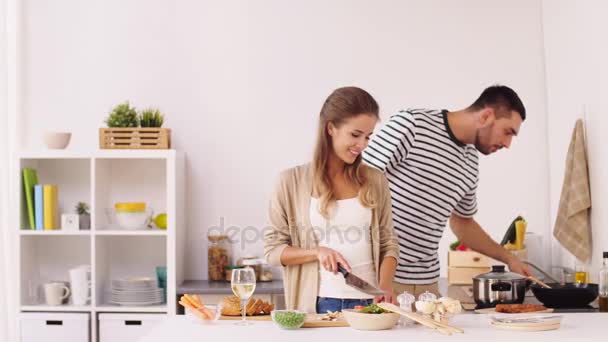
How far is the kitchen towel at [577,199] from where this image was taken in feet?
13.5

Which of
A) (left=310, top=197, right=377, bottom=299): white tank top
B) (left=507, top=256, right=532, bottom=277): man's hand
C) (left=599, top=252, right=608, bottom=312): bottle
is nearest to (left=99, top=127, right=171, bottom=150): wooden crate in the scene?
(left=310, top=197, right=377, bottom=299): white tank top

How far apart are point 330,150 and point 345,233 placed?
321 millimetres

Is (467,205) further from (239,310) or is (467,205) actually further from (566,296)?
(239,310)

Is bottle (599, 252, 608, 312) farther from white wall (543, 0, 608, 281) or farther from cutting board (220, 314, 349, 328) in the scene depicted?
cutting board (220, 314, 349, 328)

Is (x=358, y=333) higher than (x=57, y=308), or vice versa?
(x=358, y=333)

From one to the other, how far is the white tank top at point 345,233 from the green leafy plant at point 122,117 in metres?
1.87

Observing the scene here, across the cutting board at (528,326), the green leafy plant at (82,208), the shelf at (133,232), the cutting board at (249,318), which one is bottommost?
the cutting board at (528,326)

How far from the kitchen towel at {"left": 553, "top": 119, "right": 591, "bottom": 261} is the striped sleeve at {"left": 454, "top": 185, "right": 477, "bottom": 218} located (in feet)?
2.11

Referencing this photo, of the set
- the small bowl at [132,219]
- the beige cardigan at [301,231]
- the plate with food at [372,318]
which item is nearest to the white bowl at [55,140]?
the small bowl at [132,219]

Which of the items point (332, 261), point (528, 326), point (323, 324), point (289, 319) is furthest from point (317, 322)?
point (528, 326)

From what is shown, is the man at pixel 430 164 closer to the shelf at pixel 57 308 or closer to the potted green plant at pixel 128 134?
the potted green plant at pixel 128 134

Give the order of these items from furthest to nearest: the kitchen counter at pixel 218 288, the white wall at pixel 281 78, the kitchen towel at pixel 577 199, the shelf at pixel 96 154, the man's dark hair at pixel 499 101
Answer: the white wall at pixel 281 78
the shelf at pixel 96 154
the kitchen counter at pixel 218 288
the kitchen towel at pixel 577 199
the man's dark hair at pixel 499 101

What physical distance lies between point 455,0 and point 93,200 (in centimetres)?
232

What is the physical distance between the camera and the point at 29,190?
4.59m
